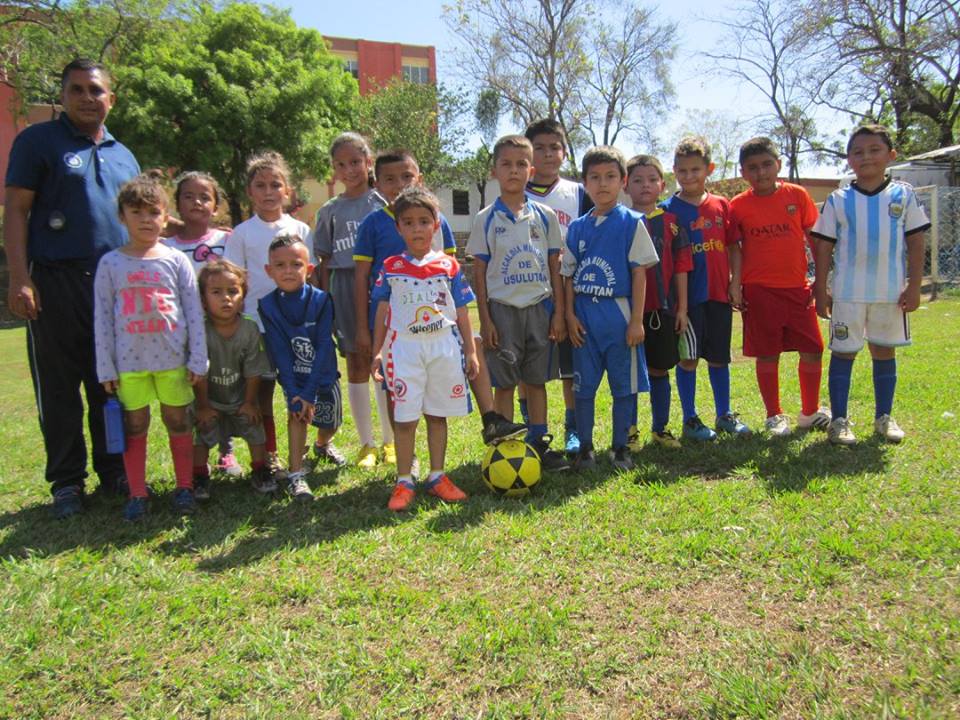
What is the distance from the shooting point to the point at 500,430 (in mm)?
4016

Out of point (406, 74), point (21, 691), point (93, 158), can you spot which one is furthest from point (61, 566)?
point (406, 74)

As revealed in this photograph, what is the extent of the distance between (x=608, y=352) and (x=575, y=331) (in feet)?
0.80

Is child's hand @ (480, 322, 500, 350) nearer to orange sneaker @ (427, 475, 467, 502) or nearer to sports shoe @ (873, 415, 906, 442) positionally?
orange sneaker @ (427, 475, 467, 502)

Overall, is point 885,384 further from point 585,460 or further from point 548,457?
point 548,457

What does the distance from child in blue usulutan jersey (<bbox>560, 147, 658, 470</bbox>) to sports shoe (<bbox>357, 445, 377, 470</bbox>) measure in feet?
4.73

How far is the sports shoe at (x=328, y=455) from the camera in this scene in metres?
4.88

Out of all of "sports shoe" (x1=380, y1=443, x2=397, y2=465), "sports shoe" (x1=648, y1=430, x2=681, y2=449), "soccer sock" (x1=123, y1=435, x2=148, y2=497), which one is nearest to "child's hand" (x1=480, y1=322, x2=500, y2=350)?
"sports shoe" (x1=380, y1=443, x2=397, y2=465)

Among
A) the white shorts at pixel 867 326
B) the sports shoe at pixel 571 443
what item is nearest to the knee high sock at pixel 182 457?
the sports shoe at pixel 571 443

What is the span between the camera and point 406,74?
43.8m

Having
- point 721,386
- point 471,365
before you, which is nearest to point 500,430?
point 471,365

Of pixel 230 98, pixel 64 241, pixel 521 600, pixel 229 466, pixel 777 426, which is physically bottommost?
pixel 521 600

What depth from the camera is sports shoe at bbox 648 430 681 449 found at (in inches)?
185

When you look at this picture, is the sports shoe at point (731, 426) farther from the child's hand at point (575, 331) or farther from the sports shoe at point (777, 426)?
the child's hand at point (575, 331)

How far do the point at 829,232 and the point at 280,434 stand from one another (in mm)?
4700
